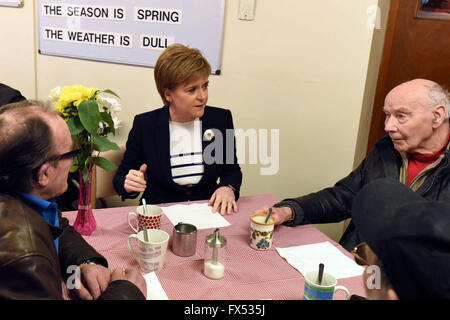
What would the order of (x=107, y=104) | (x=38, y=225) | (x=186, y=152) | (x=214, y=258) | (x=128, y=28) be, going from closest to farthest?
(x=38, y=225)
(x=214, y=258)
(x=107, y=104)
(x=186, y=152)
(x=128, y=28)

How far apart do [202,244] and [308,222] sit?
1.77ft

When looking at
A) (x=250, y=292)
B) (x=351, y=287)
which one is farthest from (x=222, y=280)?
(x=351, y=287)

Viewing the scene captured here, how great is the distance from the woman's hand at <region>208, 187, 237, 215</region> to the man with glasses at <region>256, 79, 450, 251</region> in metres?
0.17

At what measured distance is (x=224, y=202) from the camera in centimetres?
189

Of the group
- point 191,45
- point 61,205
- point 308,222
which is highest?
point 191,45

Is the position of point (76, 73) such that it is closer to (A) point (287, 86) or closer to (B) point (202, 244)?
(A) point (287, 86)

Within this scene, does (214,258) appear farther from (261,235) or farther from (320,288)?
(320,288)

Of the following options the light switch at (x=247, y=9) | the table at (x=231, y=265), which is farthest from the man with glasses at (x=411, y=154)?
the light switch at (x=247, y=9)

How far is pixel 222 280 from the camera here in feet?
4.34

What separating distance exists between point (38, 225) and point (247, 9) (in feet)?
7.28

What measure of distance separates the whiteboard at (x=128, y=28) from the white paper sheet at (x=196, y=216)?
1.36 meters

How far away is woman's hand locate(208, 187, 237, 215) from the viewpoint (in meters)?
1.88

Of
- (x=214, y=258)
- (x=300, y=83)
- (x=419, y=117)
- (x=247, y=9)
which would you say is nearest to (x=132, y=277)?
(x=214, y=258)

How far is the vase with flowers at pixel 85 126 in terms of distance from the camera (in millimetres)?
1478
